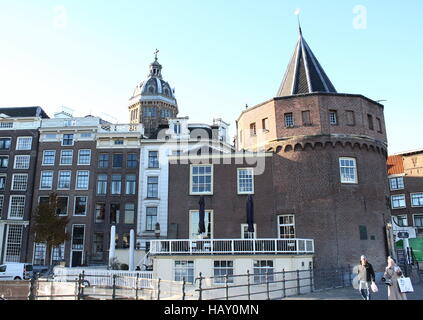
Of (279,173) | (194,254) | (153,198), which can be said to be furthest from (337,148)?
(153,198)

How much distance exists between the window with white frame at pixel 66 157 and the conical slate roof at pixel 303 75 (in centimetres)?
2776

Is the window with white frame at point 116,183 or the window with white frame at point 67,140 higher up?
the window with white frame at point 67,140

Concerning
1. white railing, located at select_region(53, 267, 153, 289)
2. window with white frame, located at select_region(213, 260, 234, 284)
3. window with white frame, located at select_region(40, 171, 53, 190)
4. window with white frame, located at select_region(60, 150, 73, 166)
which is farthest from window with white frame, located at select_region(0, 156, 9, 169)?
window with white frame, located at select_region(213, 260, 234, 284)

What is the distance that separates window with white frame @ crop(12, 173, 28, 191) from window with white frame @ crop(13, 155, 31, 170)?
95 centimetres

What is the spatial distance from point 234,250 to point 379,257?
10.6 m

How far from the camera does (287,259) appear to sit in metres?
23.4

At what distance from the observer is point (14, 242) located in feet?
150

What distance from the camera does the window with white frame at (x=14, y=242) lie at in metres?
44.9

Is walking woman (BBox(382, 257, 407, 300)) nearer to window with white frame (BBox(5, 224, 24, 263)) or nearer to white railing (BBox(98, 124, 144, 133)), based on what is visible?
white railing (BBox(98, 124, 144, 133))

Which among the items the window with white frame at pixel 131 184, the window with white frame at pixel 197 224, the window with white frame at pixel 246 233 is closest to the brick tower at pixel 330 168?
the window with white frame at pixel 246 233

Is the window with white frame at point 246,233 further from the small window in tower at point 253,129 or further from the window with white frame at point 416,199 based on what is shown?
the window with white frame at point 416,199

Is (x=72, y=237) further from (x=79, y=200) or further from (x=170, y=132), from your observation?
(x=170, y=132)

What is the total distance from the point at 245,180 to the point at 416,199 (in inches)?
1239

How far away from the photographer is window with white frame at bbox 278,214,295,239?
27791 millimetres
